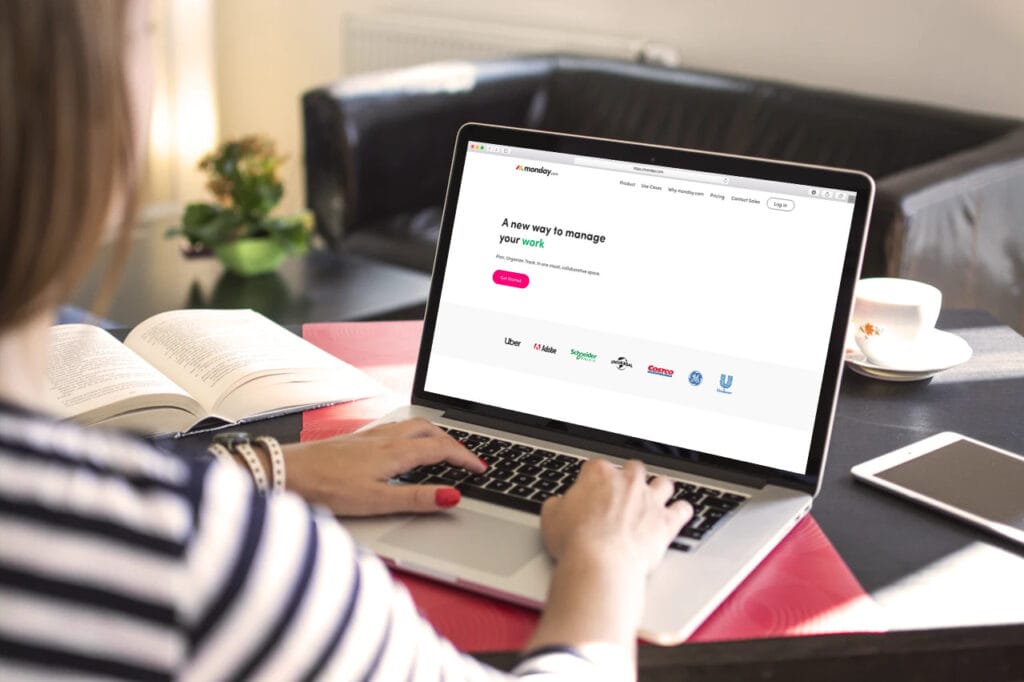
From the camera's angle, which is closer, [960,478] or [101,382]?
[960,478]

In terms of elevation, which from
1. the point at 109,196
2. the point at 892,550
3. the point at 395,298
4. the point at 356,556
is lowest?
the point at 395,298

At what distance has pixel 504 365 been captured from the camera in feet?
3.67

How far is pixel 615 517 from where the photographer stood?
2.80ft

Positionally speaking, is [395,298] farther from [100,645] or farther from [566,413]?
[100,645]

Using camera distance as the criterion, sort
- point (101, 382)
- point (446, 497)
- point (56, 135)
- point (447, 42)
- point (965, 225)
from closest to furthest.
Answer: point (56, 135) → point (446, 497) → point (101, 382) → point (965, 225) → point (447, 42)

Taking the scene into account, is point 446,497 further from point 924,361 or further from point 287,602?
point 924,361

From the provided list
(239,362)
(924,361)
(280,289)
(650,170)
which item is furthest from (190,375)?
(280,289)

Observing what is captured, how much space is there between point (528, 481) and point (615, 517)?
0.16m

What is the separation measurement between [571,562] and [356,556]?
9.3 inches

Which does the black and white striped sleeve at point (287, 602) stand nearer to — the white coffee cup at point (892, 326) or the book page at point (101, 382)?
the book page at point (101, 382)

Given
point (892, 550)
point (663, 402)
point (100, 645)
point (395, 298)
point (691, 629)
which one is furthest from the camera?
point (395, 298)

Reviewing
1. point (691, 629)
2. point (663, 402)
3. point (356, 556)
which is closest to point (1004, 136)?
point (663, 402)

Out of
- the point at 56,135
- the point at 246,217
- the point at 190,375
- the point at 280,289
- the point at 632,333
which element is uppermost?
the point at 56,135

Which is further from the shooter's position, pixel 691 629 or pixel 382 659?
pixel 691 629
